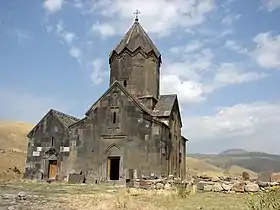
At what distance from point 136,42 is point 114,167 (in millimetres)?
10289

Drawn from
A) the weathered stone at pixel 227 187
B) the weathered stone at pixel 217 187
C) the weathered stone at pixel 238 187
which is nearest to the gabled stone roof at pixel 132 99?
the weathered stone at pixel 217 187

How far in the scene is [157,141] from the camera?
24.9 m

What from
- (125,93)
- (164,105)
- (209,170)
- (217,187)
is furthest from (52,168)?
(209,170)

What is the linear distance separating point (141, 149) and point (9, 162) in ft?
78.6

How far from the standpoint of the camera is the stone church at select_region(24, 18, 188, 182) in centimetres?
2536

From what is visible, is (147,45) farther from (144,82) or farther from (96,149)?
(96,149)

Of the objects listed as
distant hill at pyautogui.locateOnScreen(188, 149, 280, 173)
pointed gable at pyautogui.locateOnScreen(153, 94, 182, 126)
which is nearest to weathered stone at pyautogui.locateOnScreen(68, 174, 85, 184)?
pointed gable at pyautogui.locateOnScreen(153, 94, 182, 126)

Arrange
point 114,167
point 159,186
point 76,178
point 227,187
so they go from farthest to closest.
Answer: point 114,167 < point 76,178 < point 159,186 < point 227,187

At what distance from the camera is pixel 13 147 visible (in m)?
66.5

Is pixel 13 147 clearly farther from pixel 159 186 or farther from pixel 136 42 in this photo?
pixel 159 186

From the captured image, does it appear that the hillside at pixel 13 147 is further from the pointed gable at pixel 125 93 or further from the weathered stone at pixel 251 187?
the weathered stone at pixel 251 187

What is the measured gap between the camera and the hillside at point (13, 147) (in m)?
40.9

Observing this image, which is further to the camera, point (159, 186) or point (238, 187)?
point (159, 186)

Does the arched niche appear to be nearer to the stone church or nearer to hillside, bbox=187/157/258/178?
the stone church
